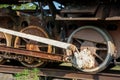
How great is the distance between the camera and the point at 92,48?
8.95 metres

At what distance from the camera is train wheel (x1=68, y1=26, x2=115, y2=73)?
8.62 metres

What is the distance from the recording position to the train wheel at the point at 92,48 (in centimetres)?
862

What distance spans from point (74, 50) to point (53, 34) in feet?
4.88

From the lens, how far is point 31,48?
9805mm

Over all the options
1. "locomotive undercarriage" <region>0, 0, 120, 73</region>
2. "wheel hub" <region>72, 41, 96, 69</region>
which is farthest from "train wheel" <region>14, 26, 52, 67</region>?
"wheel hub" <region>72, 41, 96, 69</region>

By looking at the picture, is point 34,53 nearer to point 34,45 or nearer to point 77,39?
point 34,45

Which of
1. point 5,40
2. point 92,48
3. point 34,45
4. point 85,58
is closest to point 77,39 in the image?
point 92,48

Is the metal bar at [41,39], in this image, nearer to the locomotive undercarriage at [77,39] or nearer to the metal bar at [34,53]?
the locomotive undercarriage at [77,39]

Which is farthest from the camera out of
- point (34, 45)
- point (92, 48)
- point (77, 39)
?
point (34, 45)

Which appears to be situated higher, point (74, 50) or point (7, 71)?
point (74, 50)

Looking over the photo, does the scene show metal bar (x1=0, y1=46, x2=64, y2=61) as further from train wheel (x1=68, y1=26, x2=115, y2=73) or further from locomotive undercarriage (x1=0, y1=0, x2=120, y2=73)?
train wheel (x1=68, y1=26, x2=115, y2=73)

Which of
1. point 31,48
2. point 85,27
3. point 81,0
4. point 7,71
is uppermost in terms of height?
point 81,0

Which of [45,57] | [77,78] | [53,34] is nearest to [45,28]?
[53,34]

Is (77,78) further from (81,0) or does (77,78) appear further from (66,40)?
(81,0)
